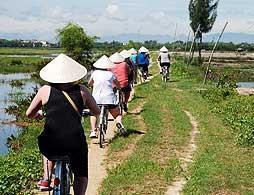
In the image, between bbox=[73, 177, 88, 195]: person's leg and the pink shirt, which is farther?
the pink shirt

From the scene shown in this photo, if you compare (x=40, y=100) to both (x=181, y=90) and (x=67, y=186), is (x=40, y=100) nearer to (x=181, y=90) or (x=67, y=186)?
(x=67, y=186)

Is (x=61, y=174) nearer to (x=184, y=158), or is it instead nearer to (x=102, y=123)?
(x=184, y=158)

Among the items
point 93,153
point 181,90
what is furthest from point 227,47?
point 93,153

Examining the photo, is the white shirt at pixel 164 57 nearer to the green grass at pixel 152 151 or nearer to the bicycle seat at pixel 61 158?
the green grass at pixel 152 151

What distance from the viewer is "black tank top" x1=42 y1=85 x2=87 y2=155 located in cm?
569

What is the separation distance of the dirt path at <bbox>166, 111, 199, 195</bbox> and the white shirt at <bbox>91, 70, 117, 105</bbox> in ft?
5.73

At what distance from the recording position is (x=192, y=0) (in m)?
58.2

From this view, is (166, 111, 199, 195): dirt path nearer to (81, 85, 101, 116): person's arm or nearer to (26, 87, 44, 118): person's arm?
(81, 85, 101, 116): person's arm

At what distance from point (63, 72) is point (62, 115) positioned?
481mm

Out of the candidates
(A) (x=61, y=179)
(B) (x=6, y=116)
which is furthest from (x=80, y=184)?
(B) (x=6, y=116)

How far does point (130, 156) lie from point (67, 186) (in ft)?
12.9

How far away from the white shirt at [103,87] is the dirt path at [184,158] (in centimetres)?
175

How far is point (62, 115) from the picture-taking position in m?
5.69

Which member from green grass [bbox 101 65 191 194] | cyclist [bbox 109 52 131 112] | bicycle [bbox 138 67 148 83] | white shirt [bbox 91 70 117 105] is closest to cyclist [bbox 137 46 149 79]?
bicycle [bbox 138 67 148 83]
